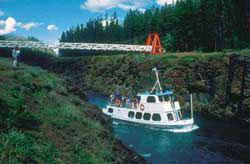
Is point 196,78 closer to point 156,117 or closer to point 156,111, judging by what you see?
point 156,111

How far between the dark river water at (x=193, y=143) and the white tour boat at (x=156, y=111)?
869mm

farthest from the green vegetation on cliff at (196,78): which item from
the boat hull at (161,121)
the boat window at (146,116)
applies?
the boat window at (146,116)

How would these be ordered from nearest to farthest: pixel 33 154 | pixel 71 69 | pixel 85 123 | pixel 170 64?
pixel 33 154
pixel 85 123
pixel 170 64
pixel 71 69

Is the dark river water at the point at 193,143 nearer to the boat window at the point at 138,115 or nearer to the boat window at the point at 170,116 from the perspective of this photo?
the boat window at the point at 138,115

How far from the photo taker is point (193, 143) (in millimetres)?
32094

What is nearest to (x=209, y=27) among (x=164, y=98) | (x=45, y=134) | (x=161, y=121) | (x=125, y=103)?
(x=125, y=103)

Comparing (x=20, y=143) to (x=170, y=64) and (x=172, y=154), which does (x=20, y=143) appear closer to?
(x=172, y=154)

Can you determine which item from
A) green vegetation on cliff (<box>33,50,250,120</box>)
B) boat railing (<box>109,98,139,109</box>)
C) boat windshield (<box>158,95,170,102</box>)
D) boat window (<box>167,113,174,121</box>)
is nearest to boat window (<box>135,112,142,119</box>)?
boat railing (<box>109,98,139,109</box>)

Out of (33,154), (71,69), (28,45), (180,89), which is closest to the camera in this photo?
(33,154)

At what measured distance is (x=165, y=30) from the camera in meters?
103

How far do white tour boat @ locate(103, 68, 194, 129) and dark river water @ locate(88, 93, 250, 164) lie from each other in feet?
2.85

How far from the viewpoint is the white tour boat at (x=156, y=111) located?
3616cm

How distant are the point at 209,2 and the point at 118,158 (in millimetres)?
63564

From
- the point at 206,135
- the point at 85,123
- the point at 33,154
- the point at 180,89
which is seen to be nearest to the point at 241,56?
the point at 180,89
